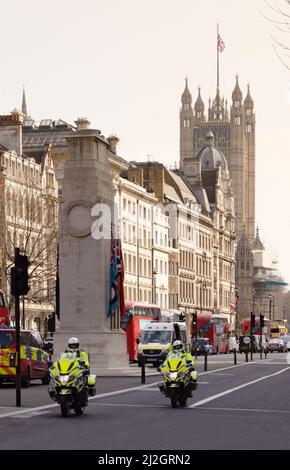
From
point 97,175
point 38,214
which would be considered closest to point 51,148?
point 38,214

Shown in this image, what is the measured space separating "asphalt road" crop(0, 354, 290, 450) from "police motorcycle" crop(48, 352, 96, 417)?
0.90 feet

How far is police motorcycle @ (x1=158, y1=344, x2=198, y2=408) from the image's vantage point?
1176 inches

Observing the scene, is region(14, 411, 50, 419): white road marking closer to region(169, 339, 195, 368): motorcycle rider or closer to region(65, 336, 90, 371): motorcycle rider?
region(65, 336, 90, 371): motorcycle rider

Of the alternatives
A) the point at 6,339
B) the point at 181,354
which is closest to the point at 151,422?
the point at 181,354

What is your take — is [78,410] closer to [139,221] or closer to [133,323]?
[133,323]

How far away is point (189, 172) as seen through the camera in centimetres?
18250

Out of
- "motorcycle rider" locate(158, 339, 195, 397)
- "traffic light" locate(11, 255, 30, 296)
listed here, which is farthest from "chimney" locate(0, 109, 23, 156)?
"motorcycle rider" locate(158, 339, 195, 397)

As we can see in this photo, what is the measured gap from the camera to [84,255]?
57.5m

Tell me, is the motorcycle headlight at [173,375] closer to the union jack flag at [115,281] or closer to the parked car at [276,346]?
the union jack flag at [115,281]

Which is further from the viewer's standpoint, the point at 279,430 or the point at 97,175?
the point at 97,175

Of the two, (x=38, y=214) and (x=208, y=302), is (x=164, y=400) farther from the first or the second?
(x=208, y=302)

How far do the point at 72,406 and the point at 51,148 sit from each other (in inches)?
3456

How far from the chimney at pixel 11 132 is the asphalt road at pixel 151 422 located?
208ft

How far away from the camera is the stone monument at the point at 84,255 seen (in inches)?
2242
